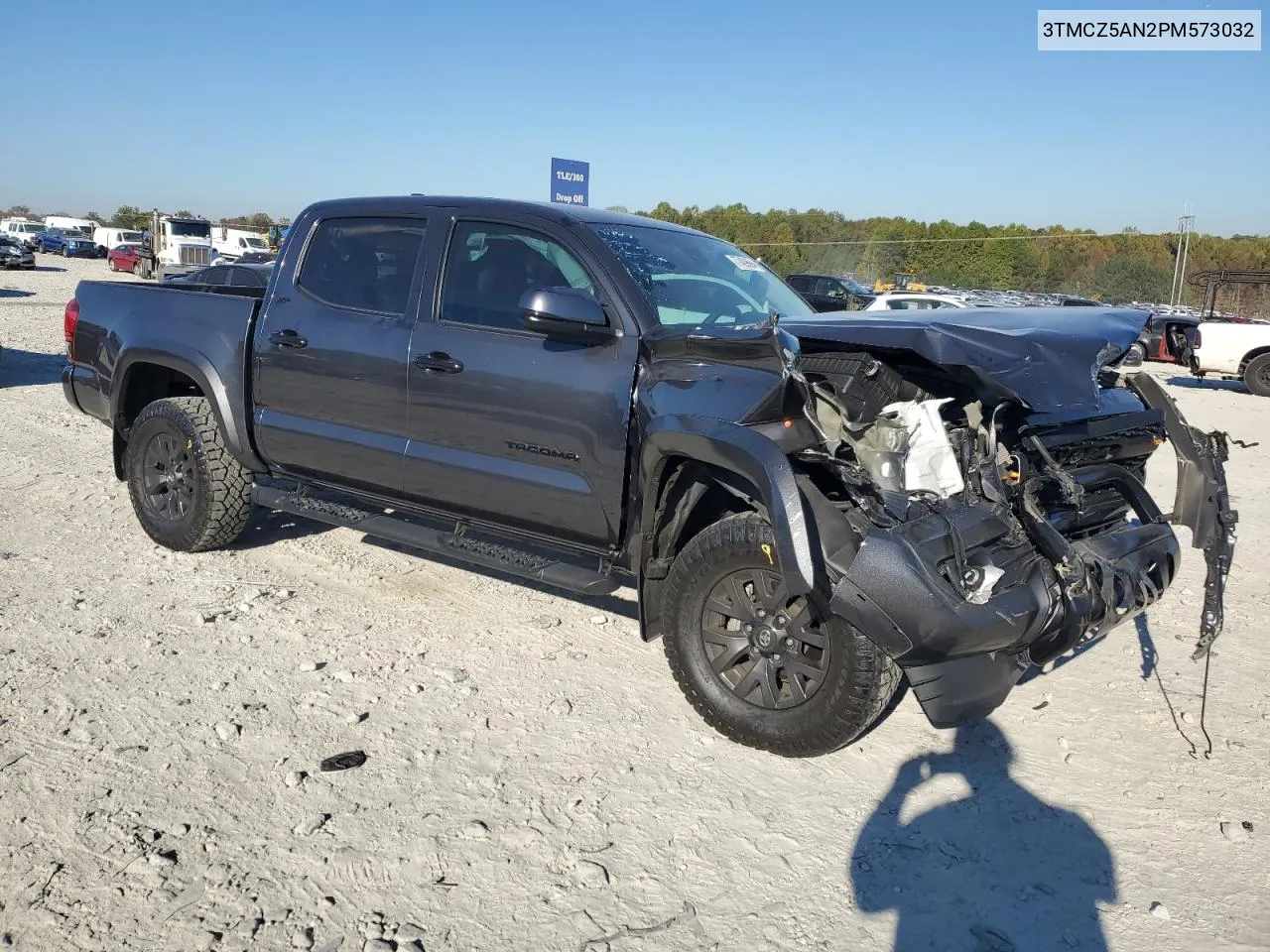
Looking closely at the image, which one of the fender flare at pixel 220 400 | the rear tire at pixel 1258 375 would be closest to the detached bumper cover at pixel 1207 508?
the fender flare at pixel 220 400

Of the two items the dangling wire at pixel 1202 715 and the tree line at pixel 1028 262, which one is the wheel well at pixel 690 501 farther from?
the tree line at pixel 1028 262

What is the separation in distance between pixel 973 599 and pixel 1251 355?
17434 millimetres

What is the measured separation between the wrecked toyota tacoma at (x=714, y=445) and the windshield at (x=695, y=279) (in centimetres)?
2

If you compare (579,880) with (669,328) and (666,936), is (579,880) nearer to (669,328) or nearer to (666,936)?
(666,936)

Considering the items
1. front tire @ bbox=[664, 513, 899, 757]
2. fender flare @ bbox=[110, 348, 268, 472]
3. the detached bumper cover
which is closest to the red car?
fender flare @ bbox=[110, 348, 268, 472]

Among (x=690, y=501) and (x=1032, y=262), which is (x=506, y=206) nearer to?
(x=690, y=501)

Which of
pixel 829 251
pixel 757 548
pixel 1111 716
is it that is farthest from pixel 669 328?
pixel 829 251

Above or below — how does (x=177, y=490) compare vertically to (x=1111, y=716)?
above

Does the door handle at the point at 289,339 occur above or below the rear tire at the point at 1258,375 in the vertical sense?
above

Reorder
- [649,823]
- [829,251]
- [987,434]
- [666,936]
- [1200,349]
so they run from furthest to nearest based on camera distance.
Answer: [829,251] → [1200,349] → [987,434] → [649,823] → [666,936]

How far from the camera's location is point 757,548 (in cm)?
348

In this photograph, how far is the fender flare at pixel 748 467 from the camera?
125 inches

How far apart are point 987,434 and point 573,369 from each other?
1571 mm

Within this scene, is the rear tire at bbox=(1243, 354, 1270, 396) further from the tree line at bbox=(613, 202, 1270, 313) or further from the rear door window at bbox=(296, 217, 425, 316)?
the rear door window at bbox=(296, 217, 425, 316)
